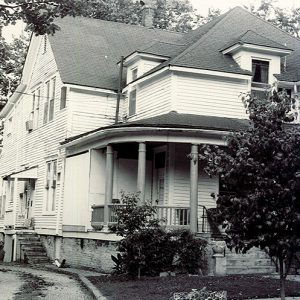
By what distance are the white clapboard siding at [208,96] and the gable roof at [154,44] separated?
0.55 metres

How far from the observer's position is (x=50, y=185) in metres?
25.3

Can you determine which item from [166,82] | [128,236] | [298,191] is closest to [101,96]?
[166,82]

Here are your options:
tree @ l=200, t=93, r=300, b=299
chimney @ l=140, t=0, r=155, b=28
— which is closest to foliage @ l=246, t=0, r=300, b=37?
chimney @ l=140, t=0, r=155, b=28

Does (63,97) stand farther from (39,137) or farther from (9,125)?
(9,125)

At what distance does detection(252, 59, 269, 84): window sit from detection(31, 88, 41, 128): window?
11.2 m

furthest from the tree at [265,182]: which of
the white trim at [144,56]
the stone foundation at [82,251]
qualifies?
the white trim at [144,56]

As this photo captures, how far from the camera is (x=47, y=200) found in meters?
25.6

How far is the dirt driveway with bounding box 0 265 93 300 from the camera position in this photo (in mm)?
12906

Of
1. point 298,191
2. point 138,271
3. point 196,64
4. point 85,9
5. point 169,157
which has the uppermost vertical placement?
point 196,64

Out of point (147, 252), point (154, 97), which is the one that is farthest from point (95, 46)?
point (147, 252)

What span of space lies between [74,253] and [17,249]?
4.64 m

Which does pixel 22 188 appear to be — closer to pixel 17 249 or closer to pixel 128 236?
pixel 17 249

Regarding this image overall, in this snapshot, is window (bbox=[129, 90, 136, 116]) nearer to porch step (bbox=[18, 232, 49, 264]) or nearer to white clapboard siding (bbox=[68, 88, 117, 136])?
white clapboard siding (bbox=[68, 88, 117, 136])

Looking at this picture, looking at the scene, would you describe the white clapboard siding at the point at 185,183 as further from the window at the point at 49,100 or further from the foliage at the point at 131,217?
the window at the point at 49,100
